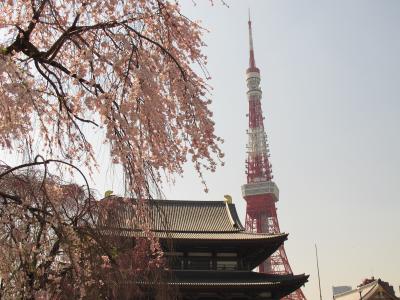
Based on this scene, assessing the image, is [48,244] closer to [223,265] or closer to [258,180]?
[223,265]

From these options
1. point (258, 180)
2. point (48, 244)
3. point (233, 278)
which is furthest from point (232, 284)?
point (258, 180)

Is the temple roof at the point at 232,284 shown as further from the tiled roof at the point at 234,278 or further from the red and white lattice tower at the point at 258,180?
the red and white lattice tower at the point at 258,180

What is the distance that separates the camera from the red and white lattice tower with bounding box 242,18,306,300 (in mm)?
54750

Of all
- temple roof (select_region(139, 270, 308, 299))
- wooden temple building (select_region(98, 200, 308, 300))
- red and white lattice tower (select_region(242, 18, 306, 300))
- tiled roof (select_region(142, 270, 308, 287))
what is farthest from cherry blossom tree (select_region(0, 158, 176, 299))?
red and white lattice tower (select_region(242, 18, 306, 300))

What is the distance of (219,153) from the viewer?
4.47m

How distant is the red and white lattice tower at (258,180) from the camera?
5475 cm

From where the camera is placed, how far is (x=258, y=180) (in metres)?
58.1

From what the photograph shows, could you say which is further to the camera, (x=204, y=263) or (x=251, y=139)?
(x=251, y=139)

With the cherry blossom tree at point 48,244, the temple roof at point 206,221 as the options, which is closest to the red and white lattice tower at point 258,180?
the temple roof at point 206,221

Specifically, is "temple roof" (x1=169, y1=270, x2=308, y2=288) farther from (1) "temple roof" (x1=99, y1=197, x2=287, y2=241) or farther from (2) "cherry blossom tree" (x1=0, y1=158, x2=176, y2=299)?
(2) "cherry blossom tree" (x1=0, y1=158, x2=176, y2=299)

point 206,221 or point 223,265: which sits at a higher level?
point 206,221

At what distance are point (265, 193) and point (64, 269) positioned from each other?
163 feet

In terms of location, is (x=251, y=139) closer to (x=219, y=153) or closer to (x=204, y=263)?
(x=204, y=263)

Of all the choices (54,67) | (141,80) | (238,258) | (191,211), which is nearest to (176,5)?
(141,80)
